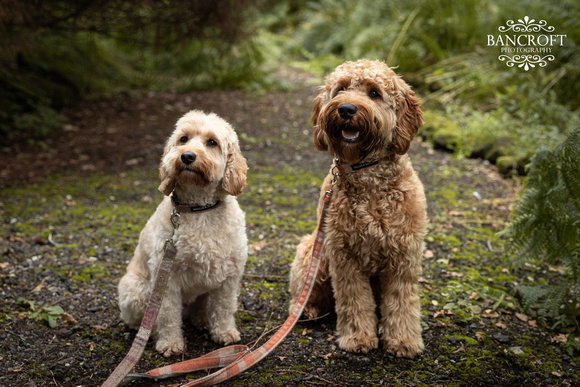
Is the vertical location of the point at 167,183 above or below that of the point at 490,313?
above

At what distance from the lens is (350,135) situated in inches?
127

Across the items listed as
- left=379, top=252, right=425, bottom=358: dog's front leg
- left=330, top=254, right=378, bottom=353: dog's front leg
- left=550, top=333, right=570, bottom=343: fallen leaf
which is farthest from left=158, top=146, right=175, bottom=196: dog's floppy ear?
left=550, top=333, right=570, bottom=343: fallen leaf

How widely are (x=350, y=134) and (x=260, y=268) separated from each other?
83.5 inches

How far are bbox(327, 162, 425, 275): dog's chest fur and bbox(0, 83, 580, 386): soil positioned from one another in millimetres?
859

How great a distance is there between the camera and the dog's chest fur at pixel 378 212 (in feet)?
10.9

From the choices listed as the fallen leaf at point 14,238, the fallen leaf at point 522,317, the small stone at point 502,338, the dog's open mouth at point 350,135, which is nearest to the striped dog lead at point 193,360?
the dog's open mouth at point 350,135

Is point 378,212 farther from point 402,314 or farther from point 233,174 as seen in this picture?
point 233,174

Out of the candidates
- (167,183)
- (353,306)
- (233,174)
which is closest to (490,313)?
(353,306)

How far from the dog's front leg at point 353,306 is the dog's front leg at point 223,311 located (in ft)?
2.60

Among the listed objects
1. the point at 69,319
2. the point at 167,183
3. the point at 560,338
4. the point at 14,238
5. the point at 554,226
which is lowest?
the point at 560,338

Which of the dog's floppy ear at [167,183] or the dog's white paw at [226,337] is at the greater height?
the dog's floppy ear at [167,183]

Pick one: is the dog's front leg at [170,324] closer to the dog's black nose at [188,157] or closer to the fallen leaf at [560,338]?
the dog's black nose at [188,157]

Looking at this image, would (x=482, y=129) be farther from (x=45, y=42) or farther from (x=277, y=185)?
(x=45, y=42)

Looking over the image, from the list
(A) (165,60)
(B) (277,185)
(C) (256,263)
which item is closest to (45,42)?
(A) (165,60)
